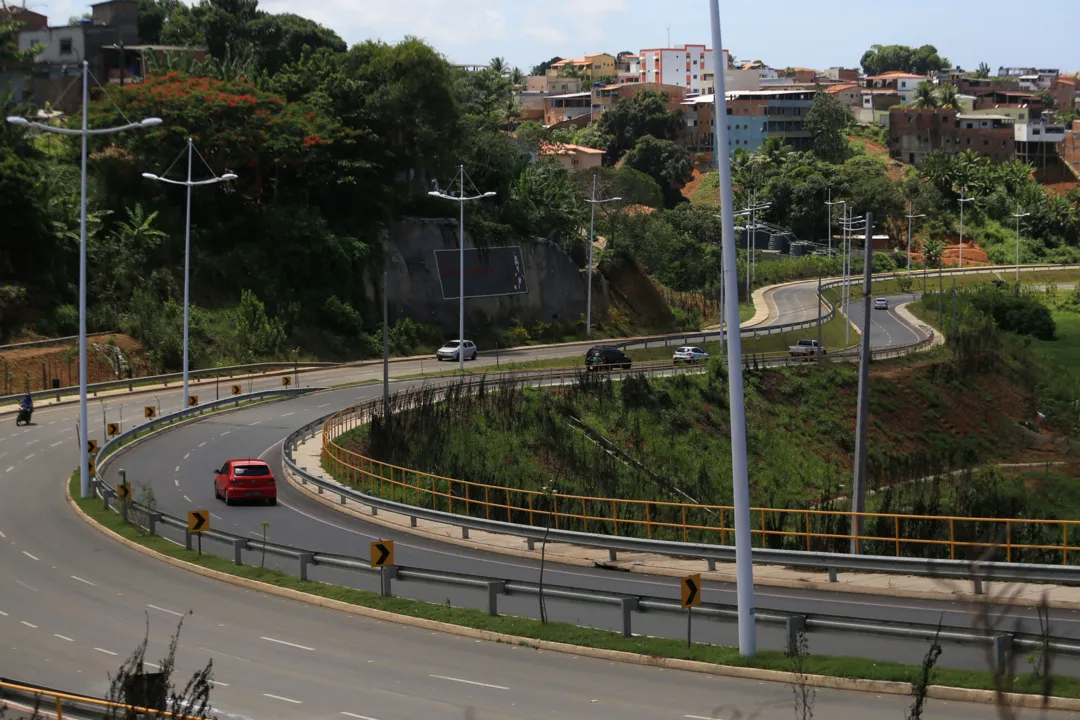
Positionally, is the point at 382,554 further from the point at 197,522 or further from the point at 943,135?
the point at 943,135

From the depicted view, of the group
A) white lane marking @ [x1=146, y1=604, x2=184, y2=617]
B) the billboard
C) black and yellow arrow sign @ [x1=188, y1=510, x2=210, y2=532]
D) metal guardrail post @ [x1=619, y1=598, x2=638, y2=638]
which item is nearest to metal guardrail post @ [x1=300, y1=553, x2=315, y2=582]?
white lane marking @ [x1=146, y1=604, x2=184, y2=617]

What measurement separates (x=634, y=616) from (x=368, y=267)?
6304cm

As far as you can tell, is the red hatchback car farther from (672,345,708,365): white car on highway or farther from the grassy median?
(672,345,708,365): white car on highway

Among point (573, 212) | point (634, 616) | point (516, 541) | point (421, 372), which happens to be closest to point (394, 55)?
point (573, 212)

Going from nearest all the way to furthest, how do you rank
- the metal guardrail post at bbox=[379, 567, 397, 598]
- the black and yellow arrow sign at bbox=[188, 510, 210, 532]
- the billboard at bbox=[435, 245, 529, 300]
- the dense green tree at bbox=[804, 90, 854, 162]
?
the metal guardrail post at bbox=[379, 567, 397, 598] < the black and yellow arrow sign at bbox=[188, 510, 210, 532] < the billboard at bbox=[435, 245, 529, 300] < the dense green tree at bbox=[804, 90, 854, 162]

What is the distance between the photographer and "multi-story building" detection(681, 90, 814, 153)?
623ft

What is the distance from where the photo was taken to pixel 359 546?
3253 cm

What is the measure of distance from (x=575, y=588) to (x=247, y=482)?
18.5m

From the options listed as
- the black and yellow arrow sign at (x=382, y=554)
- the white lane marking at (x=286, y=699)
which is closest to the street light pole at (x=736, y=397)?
the white lane marking at (x=286, y=699)

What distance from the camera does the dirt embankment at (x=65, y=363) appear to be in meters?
62.1

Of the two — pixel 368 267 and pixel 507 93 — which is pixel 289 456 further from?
pixel 507 93

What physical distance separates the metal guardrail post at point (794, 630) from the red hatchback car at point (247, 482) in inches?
897

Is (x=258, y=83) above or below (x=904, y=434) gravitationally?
above

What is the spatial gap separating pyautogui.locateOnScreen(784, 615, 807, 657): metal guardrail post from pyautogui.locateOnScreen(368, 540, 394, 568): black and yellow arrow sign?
27.8 ft
